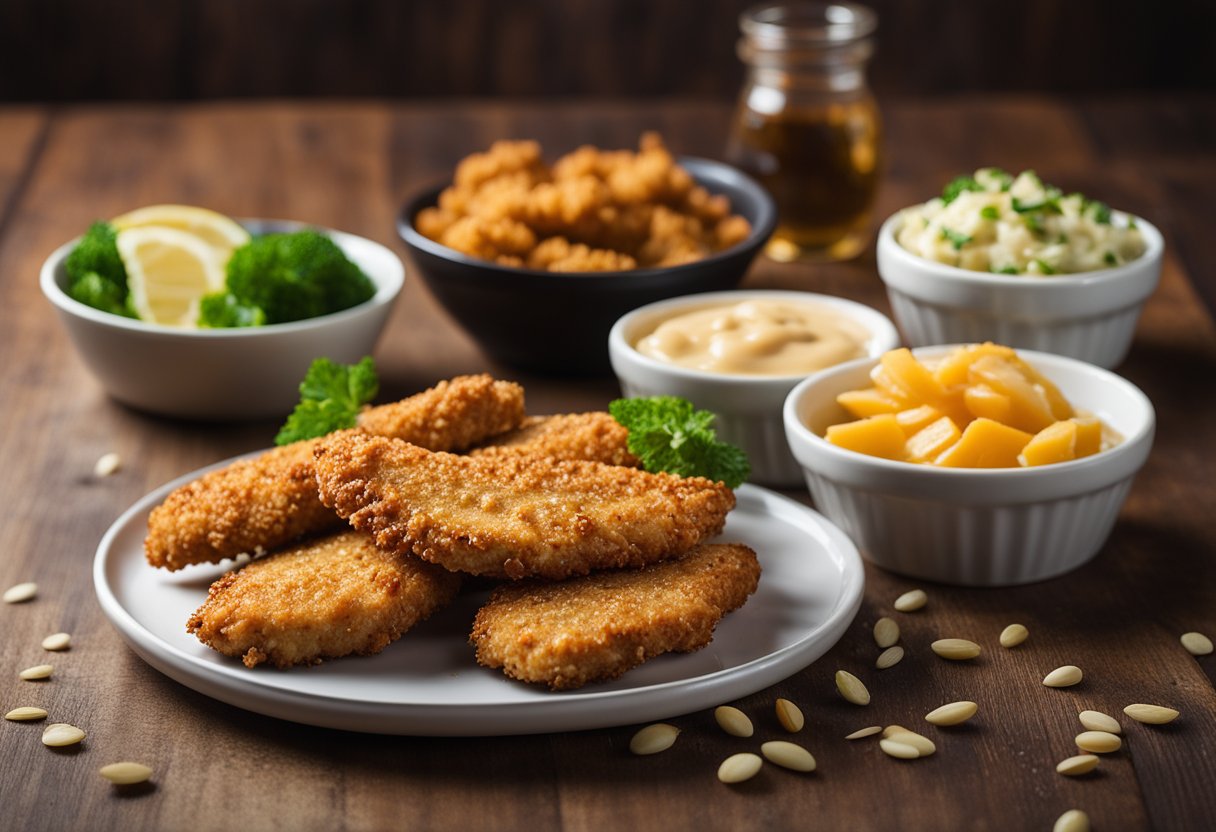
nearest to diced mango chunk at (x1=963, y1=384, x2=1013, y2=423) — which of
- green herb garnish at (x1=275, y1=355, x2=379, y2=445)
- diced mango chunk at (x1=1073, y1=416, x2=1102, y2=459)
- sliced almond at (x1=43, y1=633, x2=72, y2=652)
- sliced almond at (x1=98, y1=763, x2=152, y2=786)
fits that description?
diced mango chunk at (x1=1073, y1=416, x2=1102, y2=459)

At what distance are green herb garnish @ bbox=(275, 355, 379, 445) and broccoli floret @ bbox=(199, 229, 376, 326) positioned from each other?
525mm

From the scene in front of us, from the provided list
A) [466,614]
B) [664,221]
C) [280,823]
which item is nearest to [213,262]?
[664,221]

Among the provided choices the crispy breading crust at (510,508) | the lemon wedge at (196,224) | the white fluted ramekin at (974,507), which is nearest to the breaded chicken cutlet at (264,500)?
the crispy breading crust at (510,508)

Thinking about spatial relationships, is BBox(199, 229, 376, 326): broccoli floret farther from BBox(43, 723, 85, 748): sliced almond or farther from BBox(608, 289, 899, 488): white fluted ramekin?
BBox(43, 723, 85, 748): sliced almond

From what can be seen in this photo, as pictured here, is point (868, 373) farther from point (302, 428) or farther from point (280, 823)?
point (280, 823)

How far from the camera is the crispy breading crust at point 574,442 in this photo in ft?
9.41

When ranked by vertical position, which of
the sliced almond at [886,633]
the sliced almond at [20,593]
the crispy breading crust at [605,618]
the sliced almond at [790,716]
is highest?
the crispy breading crust at [605,618]

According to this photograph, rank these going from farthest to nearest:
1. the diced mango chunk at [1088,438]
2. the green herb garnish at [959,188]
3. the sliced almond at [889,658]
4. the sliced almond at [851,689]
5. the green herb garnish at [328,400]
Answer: the green herb garnish at [959,188], the green herb garnish at [328,400], the diced mango chunk at [1088,438], the sliced almond at [889,658], the sliced almond at [851,689]

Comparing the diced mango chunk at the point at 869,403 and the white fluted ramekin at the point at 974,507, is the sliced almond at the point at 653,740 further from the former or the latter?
the diced mango chunk at the point at 869,403

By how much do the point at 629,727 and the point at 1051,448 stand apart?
0.99 m

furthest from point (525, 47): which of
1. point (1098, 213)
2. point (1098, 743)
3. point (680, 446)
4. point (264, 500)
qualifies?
point (1098, 743)

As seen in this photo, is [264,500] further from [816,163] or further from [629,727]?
[816,163]

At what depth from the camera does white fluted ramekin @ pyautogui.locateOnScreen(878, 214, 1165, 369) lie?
11.6 feet

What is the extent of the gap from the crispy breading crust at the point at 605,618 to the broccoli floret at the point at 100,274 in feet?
5.33
